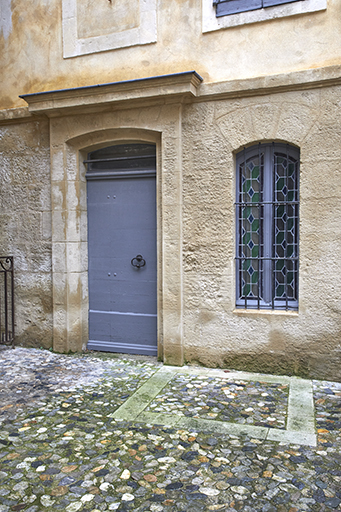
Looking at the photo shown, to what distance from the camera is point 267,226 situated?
15.5 feet

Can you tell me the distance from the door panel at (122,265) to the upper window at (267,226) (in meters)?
1.07

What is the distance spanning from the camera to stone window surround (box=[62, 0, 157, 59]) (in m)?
4.86

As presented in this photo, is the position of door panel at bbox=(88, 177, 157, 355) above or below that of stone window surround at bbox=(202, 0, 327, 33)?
below

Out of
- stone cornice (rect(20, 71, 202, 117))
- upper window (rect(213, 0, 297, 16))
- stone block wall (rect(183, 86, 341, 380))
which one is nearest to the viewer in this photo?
stone block wall (rect(183, 86, 341, 380))

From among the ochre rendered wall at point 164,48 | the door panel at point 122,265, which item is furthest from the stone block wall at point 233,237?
the door panel at point 122,265

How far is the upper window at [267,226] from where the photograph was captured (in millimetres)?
4621

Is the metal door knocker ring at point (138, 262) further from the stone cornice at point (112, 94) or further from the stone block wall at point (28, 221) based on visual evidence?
the stone cornice at point (112, 94)

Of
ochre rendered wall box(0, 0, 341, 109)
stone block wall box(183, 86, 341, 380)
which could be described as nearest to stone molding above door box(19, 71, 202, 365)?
stone block wall box(183, 86, 341, 380)

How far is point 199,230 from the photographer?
189 inches

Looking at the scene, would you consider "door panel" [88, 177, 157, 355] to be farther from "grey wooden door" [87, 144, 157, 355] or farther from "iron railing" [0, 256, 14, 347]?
"iron railing" [0, 256, 14, 347]

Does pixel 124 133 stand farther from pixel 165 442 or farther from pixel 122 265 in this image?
pixel 165 442

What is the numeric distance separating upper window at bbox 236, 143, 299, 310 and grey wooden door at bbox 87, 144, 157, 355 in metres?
1.07

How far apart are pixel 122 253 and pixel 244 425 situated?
8.78ft

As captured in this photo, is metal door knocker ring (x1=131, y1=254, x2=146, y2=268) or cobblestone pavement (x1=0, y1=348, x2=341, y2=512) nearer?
cobblestone pavement (x1=0, y1=348, x2=341, y2=512)
